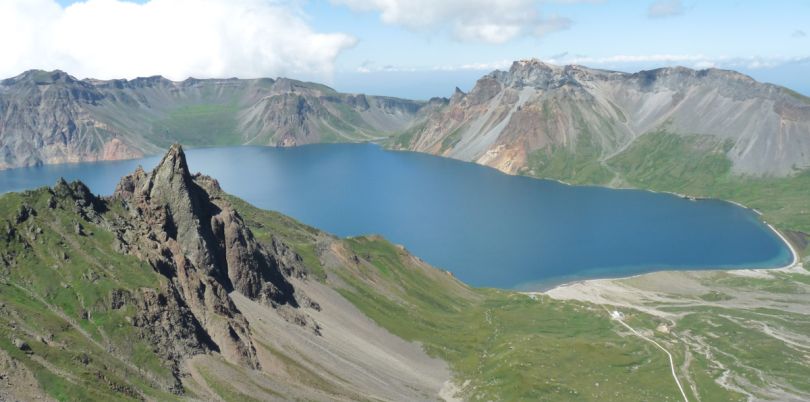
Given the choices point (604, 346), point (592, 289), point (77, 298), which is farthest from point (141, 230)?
point (592, 289)

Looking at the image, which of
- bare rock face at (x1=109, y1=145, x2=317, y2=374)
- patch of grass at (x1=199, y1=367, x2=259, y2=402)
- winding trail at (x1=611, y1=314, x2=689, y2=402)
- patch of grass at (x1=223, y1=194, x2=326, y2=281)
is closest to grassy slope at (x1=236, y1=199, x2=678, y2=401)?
patch of grass at (x1=223, y1=194, x2=326, y2=281)

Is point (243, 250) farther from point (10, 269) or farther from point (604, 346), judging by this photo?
point (604, 346)

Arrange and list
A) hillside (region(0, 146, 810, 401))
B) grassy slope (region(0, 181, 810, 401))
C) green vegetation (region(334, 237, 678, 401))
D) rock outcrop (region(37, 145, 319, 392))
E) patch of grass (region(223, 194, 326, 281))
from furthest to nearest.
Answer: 1. patch of grass (region(223, 194, 326, 281))
2. green vegetation (region(334, 237, 678, 401))
3. rock outcrop (region(37, 145, 319, 392))
4. hillside (region(0, 146, 810, 401))
5. grassy slope (region(0, 181, 810, 401))

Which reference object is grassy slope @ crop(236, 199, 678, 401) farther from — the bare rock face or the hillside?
the bare rock face

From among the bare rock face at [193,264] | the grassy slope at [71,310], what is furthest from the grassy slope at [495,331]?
the grassy slope at [71,310]

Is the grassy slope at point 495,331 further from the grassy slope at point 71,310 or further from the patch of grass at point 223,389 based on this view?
the grassy slope at point 71,310

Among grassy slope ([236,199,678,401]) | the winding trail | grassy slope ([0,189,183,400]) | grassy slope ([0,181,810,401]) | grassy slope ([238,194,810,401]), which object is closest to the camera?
grassy slope ([0,189,183,400])

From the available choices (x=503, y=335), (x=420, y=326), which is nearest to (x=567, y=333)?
(x=503, y=335)
